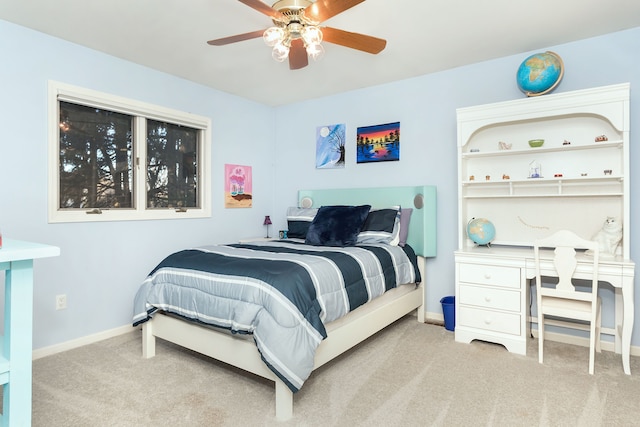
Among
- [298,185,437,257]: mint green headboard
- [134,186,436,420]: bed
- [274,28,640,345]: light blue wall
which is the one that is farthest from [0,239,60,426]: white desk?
[274,28,640,345]: light blue wall

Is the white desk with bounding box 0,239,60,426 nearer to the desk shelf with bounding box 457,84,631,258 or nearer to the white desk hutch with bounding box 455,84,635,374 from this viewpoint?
the white desk hutch with bounding box 455,84,635,374

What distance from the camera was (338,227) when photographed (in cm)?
331

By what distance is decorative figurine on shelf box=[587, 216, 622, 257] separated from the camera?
8.69 feet

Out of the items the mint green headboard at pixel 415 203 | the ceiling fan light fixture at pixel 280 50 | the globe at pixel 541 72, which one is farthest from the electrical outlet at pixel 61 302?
the globe at pixel 541 72

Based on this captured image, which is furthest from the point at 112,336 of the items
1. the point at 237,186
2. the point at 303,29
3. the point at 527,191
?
the point at 527,191

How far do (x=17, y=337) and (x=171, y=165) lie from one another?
2716 millimetres

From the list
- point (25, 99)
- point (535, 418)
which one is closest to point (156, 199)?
point (25, 99)

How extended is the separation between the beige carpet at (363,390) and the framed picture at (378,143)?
1916mm

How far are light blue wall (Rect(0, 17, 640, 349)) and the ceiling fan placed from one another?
1.45 m

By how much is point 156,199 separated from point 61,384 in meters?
1.72

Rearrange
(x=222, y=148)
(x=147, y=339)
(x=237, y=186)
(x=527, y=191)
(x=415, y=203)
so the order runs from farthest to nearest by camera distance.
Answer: (x=237, y=186) < (x=222, y=148) < (x=415, y=203) < (x=527, y=191) < (x=147, y=339)

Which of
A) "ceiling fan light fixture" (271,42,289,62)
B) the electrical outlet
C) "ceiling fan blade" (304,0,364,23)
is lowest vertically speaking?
the electrical outlet

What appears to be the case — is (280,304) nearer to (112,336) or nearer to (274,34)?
(274,34)

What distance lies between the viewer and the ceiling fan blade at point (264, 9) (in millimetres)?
1891
